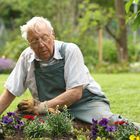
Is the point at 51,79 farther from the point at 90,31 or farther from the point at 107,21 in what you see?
the point at 90,31

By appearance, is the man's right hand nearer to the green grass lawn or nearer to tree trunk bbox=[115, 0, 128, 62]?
the green grass lawn

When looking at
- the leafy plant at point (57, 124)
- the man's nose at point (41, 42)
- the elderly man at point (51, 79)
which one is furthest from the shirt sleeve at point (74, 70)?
the leafy plant at point (57, 124)

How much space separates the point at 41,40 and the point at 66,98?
0.56 meters

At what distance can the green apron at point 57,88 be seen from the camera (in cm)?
484

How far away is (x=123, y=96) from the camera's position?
7.97m

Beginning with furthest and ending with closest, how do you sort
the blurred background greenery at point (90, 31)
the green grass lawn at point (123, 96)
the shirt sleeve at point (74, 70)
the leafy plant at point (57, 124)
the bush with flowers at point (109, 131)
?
the blurred background greenery at point (90, 31)
the green grass lawn at point (123, 96)
the shirt sleeve at point (74, 70)
the leafy plant at point (57, 124)
the bush with flowers at point (109, 131)

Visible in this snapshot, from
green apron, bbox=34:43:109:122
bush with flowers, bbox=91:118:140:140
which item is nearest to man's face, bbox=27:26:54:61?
green apron, bbox=34:43:109:122

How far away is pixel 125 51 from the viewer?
673 inches

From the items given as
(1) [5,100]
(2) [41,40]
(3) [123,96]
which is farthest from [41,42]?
(3) [123,96]

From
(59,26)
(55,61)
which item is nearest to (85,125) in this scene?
(55,61)

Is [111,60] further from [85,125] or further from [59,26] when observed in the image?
[85,125]

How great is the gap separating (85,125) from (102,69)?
10.6m

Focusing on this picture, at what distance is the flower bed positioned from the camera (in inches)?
158

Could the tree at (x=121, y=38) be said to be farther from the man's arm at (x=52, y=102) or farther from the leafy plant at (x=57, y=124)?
the leafy plant at (x=57, y=124)
